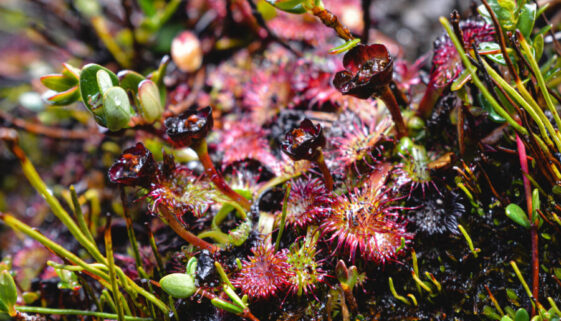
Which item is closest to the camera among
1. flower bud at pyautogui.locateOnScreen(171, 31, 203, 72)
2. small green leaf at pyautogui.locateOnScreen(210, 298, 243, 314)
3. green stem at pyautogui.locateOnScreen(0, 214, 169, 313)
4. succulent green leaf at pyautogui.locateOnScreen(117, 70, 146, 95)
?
green stem at pyautogui.locateOnScreen(0, 214, 169, 313)

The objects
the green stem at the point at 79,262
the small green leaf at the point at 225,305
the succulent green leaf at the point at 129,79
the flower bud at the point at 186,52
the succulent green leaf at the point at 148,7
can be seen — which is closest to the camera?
the green stem at the point at 79,262

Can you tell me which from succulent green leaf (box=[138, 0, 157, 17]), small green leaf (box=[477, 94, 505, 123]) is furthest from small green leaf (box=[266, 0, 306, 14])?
succulent green leaf (box=[138, 0, 157, 17])

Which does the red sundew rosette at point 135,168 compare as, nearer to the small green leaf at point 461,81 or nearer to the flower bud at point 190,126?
the flower bud at point 190,126

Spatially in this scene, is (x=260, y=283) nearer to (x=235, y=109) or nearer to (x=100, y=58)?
(x=235, y=109)

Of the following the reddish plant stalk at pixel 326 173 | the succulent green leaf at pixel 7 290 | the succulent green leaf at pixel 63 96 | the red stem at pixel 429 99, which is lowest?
the succulent green leaf at pixel 7 290

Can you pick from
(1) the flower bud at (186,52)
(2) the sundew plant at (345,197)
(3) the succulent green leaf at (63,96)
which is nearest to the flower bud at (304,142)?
(2) the sundew plant at (345,197)

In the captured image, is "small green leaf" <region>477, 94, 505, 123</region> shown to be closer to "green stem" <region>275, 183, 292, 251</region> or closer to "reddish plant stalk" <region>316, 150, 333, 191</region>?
"reddish plant stalk" <region>316, 150, 333, 191</region>
